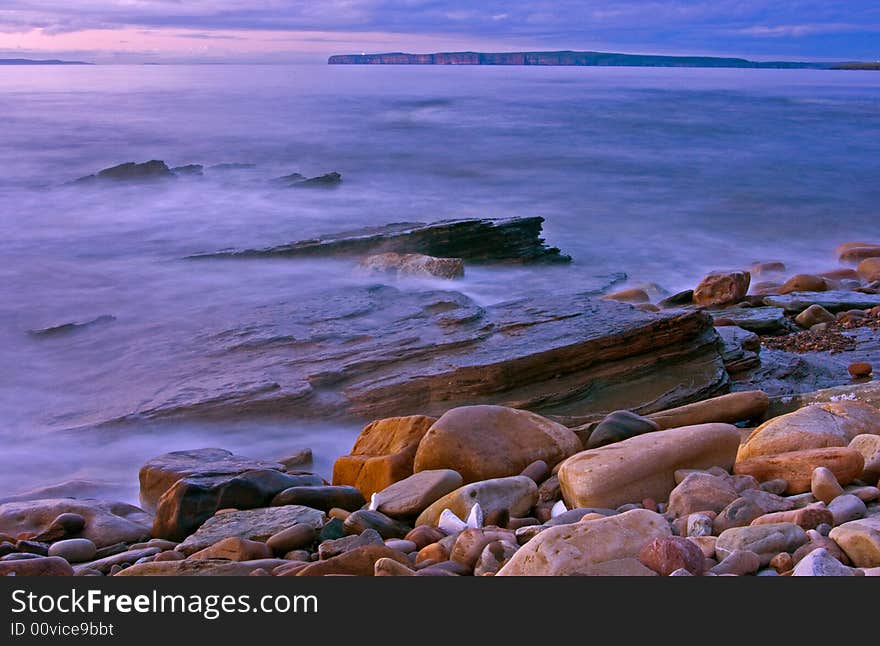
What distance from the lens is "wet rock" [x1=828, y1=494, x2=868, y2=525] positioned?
3.31m

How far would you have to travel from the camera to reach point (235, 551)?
148 inches

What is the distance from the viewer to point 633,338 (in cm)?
701

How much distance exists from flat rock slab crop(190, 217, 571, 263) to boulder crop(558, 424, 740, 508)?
7272 millimetres

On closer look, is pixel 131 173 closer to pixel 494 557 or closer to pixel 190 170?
pixel 190 170

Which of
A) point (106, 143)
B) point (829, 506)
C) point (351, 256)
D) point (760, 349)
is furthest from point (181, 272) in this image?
point (106, 143)

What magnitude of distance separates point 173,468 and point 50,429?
6.70 ft

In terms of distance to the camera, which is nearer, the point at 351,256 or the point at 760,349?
the point at 760,349

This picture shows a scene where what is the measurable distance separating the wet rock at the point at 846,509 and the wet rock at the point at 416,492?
1.79 metres

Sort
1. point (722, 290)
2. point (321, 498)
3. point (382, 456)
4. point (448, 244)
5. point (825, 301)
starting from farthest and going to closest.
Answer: point (448, 244) < point (722, 290) < point (825, 301) < point (382, 456) < point (321, 498)

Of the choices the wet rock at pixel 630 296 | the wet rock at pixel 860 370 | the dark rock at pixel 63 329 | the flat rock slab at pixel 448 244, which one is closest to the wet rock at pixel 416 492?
the wet rock at pixel 860 370

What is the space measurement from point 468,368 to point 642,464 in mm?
2782

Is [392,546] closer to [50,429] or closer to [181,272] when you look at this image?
[50,429]

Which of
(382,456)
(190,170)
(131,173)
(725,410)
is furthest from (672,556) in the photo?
(190,170)

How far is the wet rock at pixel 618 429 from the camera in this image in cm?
501
